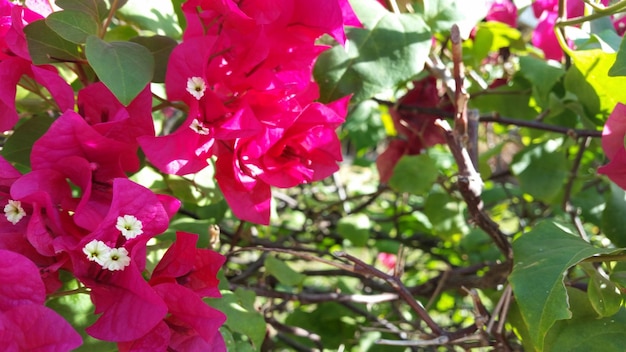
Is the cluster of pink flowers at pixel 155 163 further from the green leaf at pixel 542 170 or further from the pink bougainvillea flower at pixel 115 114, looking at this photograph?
the green leaf at pixel 542 170

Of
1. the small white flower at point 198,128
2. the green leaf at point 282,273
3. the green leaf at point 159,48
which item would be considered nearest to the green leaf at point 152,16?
the green leaf at point 159,48

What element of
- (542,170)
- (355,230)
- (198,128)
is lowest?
(355,230)

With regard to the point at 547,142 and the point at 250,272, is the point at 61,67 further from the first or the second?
the point at 547,142

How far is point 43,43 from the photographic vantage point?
57 centimetres

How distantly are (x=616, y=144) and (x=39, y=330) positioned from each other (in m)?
0.51

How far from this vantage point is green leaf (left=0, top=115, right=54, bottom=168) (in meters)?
0.63

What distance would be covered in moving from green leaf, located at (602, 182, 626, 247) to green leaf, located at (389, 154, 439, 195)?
346mm

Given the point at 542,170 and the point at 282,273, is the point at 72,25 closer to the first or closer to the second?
the point at 282,273

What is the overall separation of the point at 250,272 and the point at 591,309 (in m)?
0.50

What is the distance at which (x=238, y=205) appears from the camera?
624mm

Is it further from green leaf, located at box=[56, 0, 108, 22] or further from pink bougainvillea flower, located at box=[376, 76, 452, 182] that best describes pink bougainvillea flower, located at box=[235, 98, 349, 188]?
pink bougainvillea flower, located at box=[376, 76, 452, 182]

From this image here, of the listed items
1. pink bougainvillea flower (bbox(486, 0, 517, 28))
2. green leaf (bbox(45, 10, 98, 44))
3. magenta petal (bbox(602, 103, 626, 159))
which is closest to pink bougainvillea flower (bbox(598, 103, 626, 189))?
magenta petal (bbox(602, 103, 626, 159))

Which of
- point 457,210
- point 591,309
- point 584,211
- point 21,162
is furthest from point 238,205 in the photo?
point 584,211

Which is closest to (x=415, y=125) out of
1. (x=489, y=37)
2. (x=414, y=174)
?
(x=414, y=174)
